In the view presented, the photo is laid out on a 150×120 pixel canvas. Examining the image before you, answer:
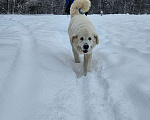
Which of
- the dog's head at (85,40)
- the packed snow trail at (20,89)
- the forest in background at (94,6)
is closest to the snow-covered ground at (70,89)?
the packed snow trail at (20,89)

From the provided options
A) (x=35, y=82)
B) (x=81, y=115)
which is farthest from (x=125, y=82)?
(x=35, y=82)

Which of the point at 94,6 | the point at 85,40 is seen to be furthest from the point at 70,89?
the point at 94,6

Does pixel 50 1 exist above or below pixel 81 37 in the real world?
above

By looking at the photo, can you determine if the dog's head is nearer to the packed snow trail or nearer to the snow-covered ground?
the snow-covered ground

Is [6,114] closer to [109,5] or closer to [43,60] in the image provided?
[43,60]

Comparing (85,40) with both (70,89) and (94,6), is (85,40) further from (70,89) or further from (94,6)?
(94,6)

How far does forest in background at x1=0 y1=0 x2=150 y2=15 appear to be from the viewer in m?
29.6

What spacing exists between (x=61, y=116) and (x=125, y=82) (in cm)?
118

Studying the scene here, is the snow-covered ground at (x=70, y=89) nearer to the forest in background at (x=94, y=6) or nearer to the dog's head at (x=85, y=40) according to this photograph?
the dog's head at (x=85, y=40)

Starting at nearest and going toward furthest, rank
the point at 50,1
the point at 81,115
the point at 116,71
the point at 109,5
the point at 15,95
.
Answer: the point at 81,115
the point at 15,95
the point at 116,71
the point at 109,5
the point at 50,1

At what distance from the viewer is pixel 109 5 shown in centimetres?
3456

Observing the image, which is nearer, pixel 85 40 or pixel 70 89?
pixel 70 89

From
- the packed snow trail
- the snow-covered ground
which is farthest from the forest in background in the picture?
the snow-covered ground

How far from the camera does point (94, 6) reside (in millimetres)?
35500
